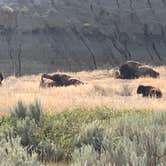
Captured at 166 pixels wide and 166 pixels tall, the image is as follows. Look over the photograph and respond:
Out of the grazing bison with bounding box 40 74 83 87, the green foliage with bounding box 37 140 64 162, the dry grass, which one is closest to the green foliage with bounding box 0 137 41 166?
the green foliage with bounding box 37 140 64 162

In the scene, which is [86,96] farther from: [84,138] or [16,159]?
[16,159]

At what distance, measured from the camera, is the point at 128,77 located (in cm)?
3941

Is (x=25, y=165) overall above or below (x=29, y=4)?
below

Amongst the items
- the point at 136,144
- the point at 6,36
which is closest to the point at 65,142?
the point at 136,144

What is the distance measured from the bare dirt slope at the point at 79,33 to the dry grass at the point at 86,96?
11814 millimetres

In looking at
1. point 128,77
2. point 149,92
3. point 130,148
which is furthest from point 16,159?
point 128,77

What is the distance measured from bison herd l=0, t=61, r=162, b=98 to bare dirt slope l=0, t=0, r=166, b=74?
14.6 meters

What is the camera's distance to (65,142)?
36.7ft

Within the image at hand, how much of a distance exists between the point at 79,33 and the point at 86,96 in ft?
124

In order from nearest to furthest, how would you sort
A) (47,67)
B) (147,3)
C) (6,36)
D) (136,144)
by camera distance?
(136,144)
(47,67)
(6,36)
(147,3)

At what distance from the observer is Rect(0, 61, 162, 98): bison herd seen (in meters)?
26.6

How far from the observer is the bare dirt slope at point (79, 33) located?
57.0 meters

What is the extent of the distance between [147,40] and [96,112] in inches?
1903

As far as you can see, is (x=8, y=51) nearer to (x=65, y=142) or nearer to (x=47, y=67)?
(x=47, y=67)
